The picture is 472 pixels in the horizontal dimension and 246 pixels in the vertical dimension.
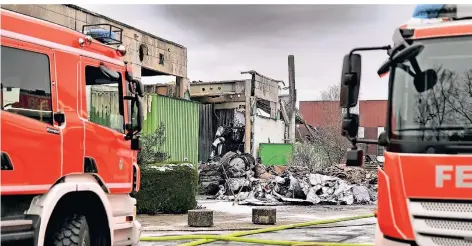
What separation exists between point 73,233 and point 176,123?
1713cm

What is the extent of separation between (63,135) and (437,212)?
3892mm

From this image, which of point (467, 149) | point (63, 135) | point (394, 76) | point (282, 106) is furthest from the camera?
point (282, 106)

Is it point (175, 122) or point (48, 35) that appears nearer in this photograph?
point (48, 35)

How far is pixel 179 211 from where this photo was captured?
606 inches

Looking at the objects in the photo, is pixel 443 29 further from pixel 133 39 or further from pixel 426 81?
pixel 133 39

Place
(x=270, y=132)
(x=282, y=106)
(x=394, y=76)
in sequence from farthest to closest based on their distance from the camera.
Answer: (x=282, y=106) → (x=270, y=132) → (x=394, y=76)

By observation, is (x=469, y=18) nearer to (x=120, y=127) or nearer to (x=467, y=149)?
(x=467, y=149)

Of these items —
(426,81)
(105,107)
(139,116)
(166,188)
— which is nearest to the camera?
(426,81)

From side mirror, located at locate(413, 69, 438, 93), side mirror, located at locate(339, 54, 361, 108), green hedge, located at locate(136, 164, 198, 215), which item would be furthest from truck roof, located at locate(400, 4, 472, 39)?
green hedge, located at locate(136, 164, 198, 215)

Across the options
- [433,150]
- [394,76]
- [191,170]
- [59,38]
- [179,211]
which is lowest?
[179,211]

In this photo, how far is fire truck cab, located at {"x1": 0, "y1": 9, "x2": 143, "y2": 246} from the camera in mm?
5535

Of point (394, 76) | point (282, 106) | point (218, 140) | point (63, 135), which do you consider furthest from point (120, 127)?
point (282, 106)

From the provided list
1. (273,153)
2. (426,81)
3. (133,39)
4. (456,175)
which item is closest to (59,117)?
(426,81)

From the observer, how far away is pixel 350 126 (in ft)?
19.1
